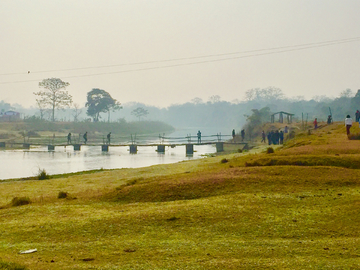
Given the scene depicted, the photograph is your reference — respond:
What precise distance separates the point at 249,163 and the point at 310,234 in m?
8.72

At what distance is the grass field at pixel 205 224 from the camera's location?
6.92 metres

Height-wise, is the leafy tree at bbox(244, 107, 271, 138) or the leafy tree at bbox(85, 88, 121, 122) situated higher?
the leafy tree at bbox(85, 88, 121, 122)

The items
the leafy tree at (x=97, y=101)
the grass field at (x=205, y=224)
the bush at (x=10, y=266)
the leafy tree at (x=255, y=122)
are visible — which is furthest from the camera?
the leafy tree at (x=97, y=101)

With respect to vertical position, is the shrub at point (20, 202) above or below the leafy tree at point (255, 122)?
below

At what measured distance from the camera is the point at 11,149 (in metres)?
67.2

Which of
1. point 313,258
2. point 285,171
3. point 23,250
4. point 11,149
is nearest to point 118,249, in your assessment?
point 23,250

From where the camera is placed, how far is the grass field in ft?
22.7

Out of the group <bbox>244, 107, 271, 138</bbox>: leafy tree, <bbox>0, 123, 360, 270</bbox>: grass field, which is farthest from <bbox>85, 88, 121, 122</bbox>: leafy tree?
<bbox>0, 123, 360, 270</bbox>: grass field

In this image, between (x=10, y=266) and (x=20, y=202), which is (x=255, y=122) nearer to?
(x=20, y=202)

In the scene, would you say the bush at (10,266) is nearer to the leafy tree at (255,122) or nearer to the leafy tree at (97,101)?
the leafy tree at (255,122)

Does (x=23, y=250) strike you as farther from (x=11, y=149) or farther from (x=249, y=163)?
(x=11, y=149)

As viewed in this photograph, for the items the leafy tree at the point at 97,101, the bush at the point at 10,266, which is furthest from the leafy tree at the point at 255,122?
the bush at the point at 10,266

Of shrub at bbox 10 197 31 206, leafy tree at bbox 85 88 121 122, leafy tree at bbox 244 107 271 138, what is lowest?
shrub at bbox 10 197 31 206

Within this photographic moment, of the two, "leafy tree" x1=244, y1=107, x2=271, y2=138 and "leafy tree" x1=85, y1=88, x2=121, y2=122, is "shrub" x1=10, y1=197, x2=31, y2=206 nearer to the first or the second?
"leafy tree" x1=244, y1=107, x2=271, y2=138
